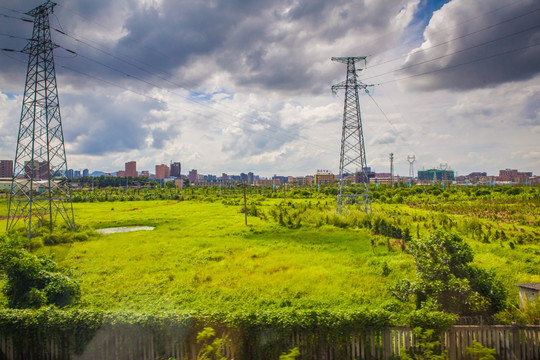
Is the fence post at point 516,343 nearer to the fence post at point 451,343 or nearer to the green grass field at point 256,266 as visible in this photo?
the fence post at point 451,343

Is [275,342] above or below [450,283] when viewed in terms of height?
below

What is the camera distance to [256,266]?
16.2 metres

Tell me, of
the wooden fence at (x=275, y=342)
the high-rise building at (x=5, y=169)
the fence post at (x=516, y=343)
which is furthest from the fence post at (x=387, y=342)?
the high-rise building at (x=5, y=169)

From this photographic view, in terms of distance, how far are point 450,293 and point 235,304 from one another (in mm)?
7436

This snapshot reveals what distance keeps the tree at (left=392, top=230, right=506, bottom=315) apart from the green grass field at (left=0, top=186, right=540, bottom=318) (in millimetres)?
1332

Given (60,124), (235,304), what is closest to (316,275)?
(235,304)

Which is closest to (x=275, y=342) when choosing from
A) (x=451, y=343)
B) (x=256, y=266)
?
(x=451, y=343)

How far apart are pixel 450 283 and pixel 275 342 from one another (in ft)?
20.2

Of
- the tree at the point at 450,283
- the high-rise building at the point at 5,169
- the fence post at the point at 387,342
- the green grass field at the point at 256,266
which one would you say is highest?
the high-rise building at the point at 5,169

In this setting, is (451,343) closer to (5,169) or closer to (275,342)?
(275,342)

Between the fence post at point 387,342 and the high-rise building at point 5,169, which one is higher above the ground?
the high-rise building at point 5,169

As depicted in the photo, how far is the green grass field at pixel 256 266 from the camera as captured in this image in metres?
11.8

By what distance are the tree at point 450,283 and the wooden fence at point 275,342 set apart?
1890 mm

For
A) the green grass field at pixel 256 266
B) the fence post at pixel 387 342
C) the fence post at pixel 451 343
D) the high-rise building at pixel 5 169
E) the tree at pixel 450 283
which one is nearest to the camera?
the fence post at pixel 451 343
